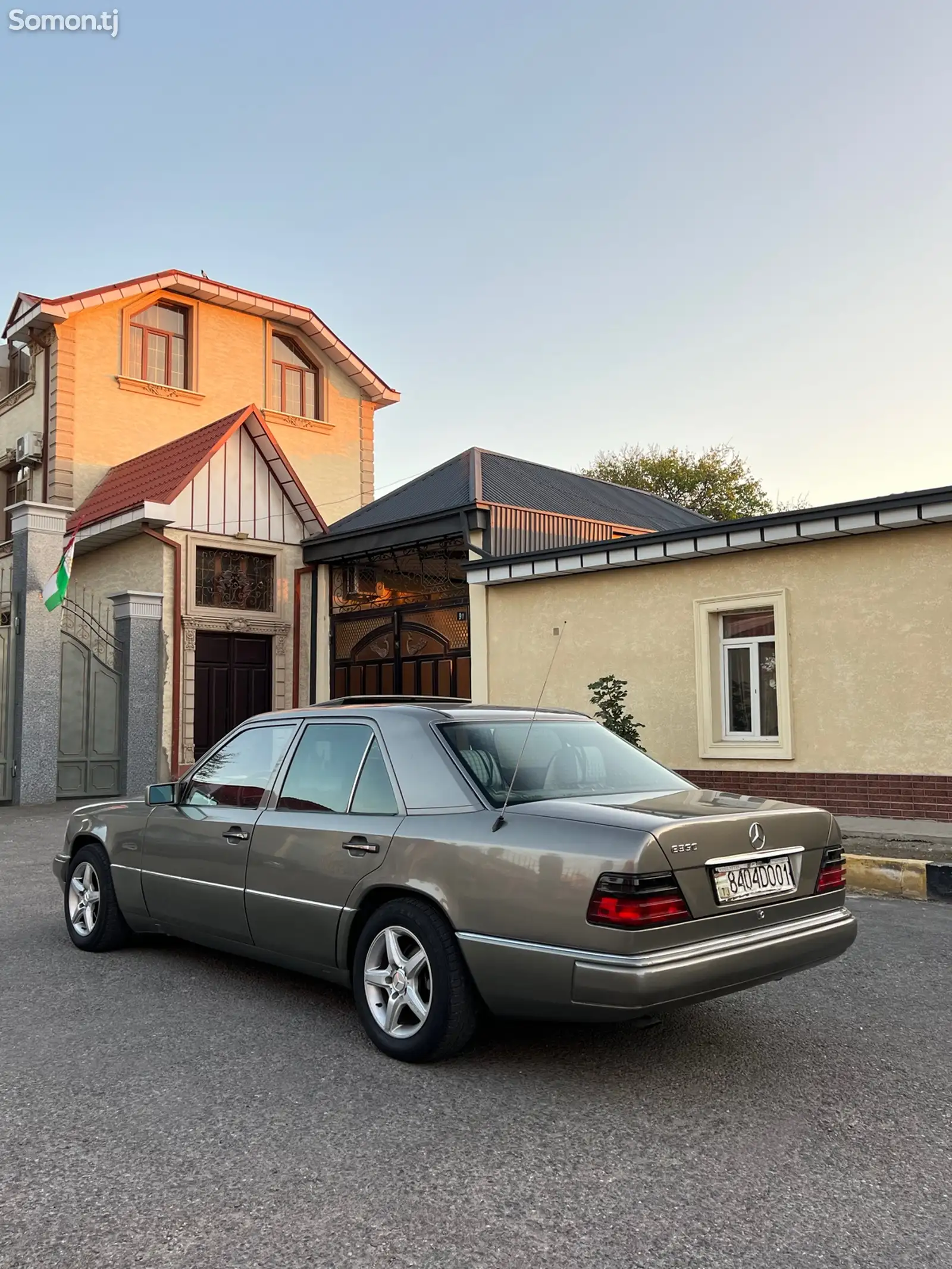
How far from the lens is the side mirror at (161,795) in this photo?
585cm

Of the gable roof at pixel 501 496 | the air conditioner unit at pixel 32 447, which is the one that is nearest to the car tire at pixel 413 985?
the gable roof at pixel 501 496

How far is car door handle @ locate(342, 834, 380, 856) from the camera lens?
4512mm

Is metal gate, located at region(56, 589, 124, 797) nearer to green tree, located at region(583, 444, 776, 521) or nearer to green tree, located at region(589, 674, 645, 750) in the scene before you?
green tree, located at region(589, 674, 645, 750)

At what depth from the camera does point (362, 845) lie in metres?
4.57

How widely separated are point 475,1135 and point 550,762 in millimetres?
1695

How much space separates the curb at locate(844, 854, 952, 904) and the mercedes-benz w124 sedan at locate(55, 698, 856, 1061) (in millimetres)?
4066

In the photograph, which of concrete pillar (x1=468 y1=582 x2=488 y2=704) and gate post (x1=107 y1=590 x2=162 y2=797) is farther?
gate post (x1=107 y1=590 x2=162 y2=797)

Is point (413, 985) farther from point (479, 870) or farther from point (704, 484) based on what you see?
point (704, 484)

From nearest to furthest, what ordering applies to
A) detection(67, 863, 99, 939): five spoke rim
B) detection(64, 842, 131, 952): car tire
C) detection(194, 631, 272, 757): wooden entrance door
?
detection(64, 842, 131, 952): car tire < detection(67, 863, 99, 939): five spoke rim < detection(194, 631, 272, 757): wooden entrance door

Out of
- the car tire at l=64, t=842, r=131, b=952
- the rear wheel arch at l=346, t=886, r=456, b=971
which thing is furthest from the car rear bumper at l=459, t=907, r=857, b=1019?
the car tire at l=64, t=842, r=131, b=952

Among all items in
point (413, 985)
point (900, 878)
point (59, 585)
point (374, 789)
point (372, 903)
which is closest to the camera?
point (413, 985)

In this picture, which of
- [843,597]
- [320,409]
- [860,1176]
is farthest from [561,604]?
[320,409]

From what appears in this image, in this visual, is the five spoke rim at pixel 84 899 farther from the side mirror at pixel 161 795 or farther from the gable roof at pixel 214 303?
the gable roof at pixel 214 303

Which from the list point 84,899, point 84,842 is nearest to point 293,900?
point 84,899
